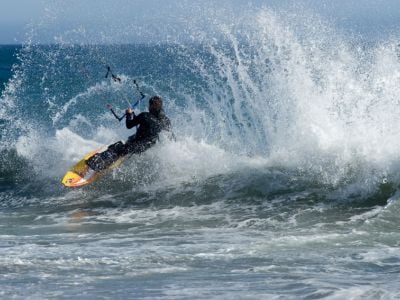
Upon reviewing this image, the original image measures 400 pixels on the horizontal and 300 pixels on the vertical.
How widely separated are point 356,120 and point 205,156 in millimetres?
3164

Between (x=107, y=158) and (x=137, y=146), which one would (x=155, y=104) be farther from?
(x=107, y=158)

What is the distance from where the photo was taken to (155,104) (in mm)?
13094

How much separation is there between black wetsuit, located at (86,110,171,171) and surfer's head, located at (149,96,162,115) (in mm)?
44

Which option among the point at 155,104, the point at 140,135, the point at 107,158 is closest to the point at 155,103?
the point at 155,104

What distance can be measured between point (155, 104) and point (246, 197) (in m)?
2.47

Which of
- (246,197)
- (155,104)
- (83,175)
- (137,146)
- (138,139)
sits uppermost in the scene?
(155,104)

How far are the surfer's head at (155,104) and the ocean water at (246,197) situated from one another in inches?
45.7

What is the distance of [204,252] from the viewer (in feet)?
28.4

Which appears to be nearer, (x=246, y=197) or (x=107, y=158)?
(x=246, y=197)

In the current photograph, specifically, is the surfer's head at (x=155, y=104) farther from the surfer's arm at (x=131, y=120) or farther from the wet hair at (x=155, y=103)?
the surfer's arm at (x=131, y=120)

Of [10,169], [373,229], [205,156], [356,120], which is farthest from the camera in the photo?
[10,169]

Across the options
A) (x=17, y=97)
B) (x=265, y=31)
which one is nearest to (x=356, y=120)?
(x=265, y=31)

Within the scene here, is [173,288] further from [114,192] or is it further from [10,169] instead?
[10,169]

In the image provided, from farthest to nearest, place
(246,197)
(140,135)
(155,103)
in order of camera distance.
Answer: (140,135) → (155,103) → (246,197)
